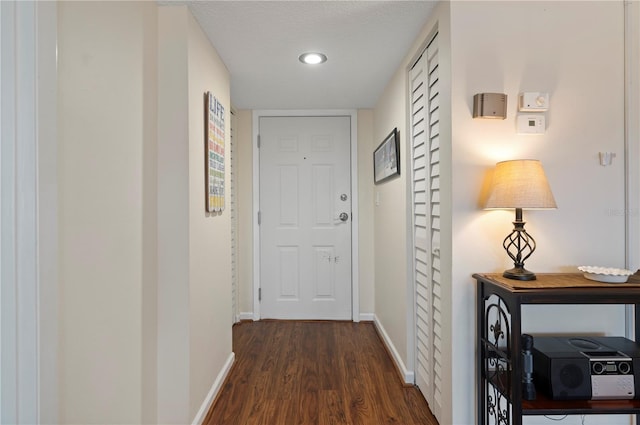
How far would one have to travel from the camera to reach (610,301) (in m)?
1.29

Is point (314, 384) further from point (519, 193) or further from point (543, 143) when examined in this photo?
point (543, 143)

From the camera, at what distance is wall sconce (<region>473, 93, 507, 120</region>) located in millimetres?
1537

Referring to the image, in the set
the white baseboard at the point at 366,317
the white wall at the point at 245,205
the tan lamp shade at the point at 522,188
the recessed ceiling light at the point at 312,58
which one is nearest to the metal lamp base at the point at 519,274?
the tan lamp shade at the point at 522,188

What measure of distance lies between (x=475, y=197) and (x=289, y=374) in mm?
1743

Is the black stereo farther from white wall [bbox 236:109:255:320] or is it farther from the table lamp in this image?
white wall [bbox 236:109:255:320]

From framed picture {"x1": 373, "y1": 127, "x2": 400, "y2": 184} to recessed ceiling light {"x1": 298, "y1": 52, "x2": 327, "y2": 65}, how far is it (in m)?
0.70

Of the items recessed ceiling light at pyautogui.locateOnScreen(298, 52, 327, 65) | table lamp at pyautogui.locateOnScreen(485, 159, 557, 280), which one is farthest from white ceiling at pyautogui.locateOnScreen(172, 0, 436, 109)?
table lamp at pyautogui.locateOnScreen(485, 159, 557, 280)

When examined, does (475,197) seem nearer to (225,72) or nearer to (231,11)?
(231,11)

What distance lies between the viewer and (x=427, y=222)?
1966mm

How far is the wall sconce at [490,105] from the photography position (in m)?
1.54

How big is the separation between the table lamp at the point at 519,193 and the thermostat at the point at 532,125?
0.22 m

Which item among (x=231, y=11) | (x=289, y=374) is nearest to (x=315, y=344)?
(x=289, y=374)

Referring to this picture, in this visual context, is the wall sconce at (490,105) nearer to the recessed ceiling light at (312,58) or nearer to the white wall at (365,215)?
the recessed ceiling light at (312,58)

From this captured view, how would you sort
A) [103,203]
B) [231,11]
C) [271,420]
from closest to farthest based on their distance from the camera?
[103,203] < [231,11] < [271,420]
